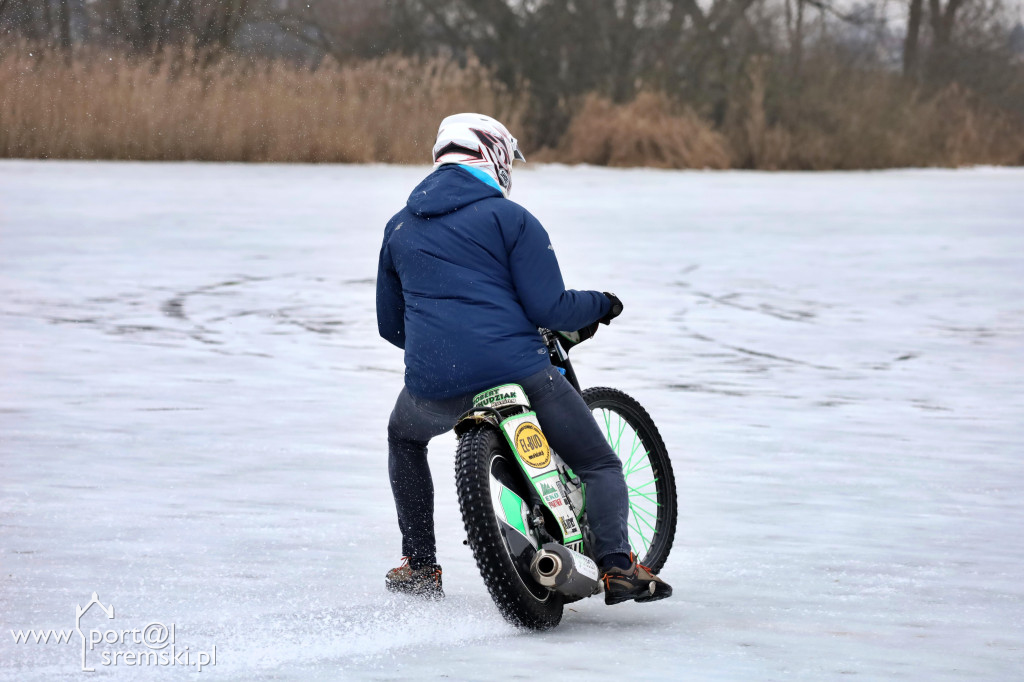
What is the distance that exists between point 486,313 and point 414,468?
558 millimetres

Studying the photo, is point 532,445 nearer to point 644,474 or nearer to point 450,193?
point 450,193

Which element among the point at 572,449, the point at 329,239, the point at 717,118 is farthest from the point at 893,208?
the point at 572,449

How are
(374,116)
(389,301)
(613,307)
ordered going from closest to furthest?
(613,307), (389,301), (374,116)

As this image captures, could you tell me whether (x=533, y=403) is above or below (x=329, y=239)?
above

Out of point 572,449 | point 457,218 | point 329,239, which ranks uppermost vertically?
point 457,218

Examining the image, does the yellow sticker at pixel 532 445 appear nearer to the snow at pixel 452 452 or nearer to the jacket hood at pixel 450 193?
the snow at pixel 452 452

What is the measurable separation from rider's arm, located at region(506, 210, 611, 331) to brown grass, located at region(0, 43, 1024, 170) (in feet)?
61.6

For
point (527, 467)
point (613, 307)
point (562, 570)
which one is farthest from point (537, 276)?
point (562, 570)

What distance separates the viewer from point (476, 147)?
15.2 ft

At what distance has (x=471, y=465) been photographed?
433 centimetres

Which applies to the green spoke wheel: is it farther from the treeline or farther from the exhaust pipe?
the treeline

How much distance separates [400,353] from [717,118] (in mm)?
22095

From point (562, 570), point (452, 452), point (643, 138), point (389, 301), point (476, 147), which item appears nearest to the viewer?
point (562, 570)

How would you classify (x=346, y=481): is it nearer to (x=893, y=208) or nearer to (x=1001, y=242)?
(x=1001, y=242)
